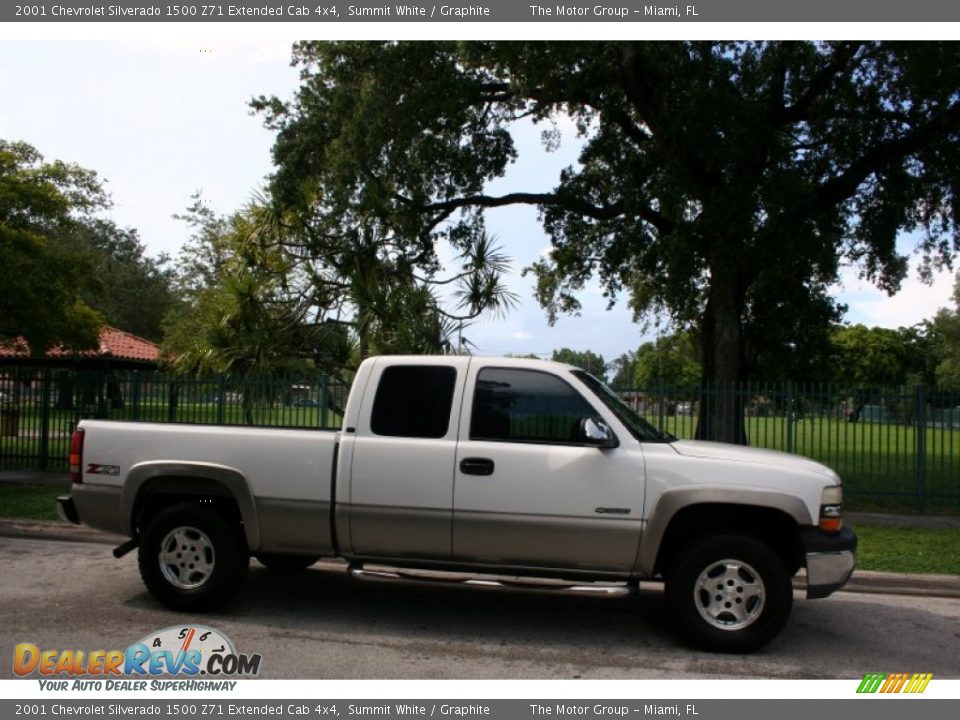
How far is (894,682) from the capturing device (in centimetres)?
534

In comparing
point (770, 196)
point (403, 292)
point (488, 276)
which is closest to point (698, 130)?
point (770, 196)

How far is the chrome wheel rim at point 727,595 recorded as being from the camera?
5.70 meters

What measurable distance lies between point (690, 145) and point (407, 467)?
1095 cm

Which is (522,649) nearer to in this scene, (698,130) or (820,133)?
(698,130)

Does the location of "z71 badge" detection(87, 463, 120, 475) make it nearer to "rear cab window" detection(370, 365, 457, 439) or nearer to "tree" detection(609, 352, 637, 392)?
"rear cab window" detection(370, 365, 457, 439)

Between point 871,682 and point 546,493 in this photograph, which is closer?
point 871,682

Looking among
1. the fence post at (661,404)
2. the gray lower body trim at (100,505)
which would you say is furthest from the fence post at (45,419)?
the fence post at (661,404)

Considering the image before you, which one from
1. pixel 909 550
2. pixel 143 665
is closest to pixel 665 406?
pixel 909 550

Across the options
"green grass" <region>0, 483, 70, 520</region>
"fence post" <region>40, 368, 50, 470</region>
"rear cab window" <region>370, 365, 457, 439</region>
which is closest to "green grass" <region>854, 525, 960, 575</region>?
"rear cab window" <region>370, 365, 457, 439</region>

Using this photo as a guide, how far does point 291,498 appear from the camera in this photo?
620 cm

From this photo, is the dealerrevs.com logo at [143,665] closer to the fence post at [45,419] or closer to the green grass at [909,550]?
the green grass at [909,550]

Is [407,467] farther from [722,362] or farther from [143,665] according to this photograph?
[722,362]

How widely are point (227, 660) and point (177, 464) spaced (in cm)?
159

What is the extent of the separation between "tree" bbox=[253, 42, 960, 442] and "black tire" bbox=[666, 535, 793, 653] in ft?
27.0
